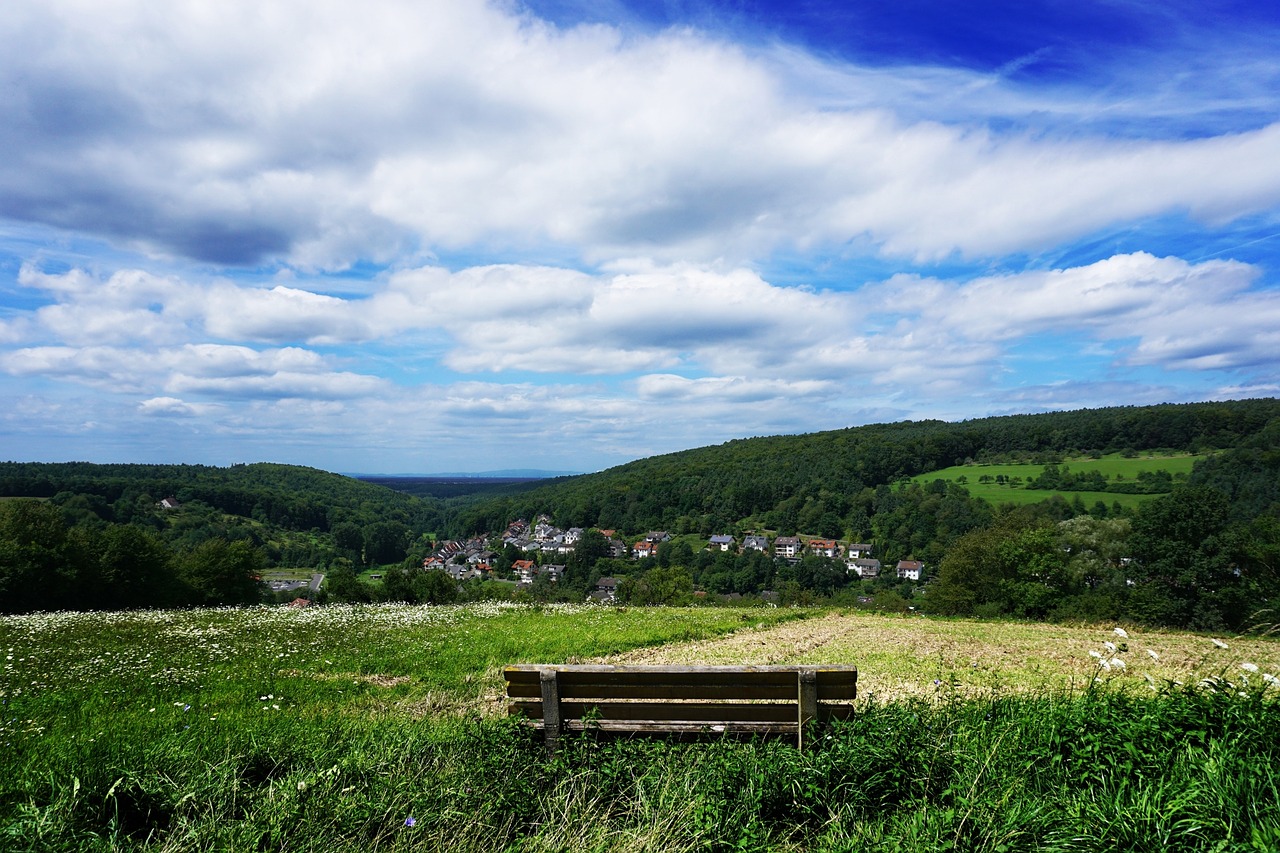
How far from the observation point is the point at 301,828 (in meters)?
3.65

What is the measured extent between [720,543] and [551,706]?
279 feet

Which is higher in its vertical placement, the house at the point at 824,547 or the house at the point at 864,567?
the house at the point at 824,547

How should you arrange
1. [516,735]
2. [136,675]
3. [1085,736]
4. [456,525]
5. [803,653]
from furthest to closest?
[456,525] < [803,653] < [136,675] < [516,735] < [1085,736]

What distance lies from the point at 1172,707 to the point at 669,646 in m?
10.1

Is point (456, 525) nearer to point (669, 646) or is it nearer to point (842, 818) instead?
A: point (669, 646)

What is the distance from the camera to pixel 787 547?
87.9 m

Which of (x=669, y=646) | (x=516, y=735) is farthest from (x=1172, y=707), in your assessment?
(x=669, y=646)

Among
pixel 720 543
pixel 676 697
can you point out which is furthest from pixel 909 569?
pixel 676 697

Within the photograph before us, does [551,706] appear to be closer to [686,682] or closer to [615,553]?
[686,682]

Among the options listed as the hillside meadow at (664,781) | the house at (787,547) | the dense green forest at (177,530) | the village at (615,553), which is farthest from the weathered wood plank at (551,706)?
the house at (787,547)

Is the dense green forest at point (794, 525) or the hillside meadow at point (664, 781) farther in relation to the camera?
the dense green forest at point (794, 525)

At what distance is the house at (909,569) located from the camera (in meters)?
69.1

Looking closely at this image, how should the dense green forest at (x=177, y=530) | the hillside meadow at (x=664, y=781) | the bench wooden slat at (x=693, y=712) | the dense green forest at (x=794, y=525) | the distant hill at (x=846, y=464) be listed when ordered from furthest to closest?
1. the distant hill at (x=846, y=464)
2. the dense green forest at (x=794, y=525)
3. the dense green forest at (x=177, y=530)
4. the bench wooden slat at (x=693, y=712)
5. the hillside meadow at (x=664, y=781)

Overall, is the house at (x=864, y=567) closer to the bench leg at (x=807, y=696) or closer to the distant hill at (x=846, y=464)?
the distant hill at (x=846, y=464)
